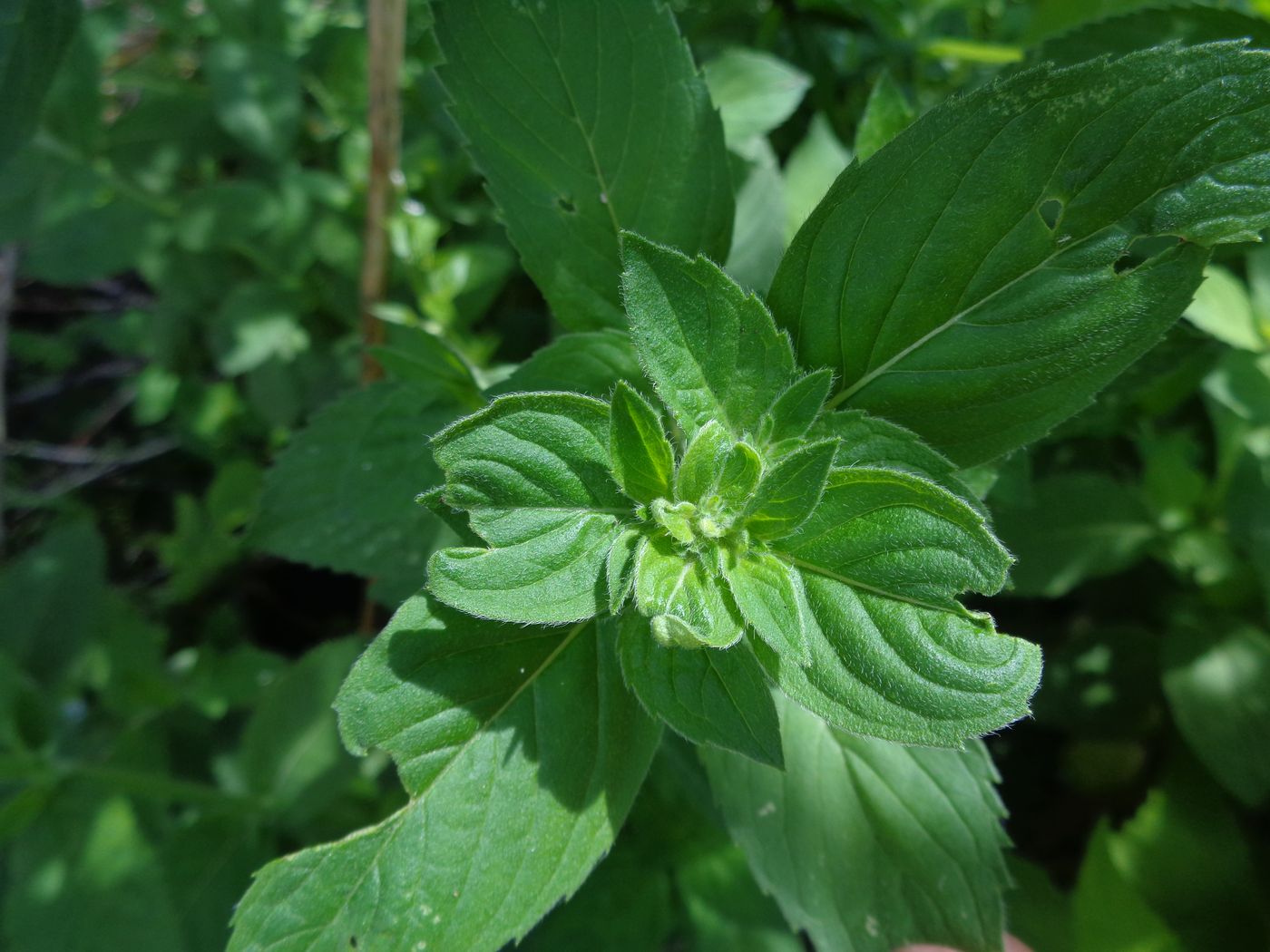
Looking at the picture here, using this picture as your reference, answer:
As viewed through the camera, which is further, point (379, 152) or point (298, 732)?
point (298, 732)

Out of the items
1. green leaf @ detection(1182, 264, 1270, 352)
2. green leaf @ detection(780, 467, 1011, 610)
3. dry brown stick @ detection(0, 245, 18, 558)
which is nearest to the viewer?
green leaf @ detection(780, 467, 1011, 610)

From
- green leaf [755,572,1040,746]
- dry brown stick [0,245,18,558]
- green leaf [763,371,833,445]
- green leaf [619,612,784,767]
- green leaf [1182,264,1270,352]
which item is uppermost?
green leaf [763,371,833,445]

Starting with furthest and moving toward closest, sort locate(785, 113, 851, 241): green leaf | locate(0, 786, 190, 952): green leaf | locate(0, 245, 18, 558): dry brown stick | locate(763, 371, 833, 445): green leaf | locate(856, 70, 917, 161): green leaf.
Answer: locate(0, 245, 18, 558): dry brown stick
locate(0, 786, 190, 952): green leaf
locate(785, 113, 851, 241): green leaf
locate(856, 70, 917, 161): green leaf
locate(763, 371, 833, 445): green leaf

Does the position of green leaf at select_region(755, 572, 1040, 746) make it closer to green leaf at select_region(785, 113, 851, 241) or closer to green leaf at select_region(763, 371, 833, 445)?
green leaf at select_region(763, 371, 833, 445)

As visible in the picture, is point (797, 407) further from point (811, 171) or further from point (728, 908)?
point (728, 908)

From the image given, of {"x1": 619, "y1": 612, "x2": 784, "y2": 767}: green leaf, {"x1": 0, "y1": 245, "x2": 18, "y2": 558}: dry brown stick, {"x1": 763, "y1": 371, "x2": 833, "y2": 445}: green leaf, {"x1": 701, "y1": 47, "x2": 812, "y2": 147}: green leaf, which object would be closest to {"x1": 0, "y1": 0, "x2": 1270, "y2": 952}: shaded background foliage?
{"x1": 701, "y1": 47, "x2": 812, "y2": 147}: green leaf

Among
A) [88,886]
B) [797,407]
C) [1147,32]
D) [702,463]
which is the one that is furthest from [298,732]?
[1147,32]

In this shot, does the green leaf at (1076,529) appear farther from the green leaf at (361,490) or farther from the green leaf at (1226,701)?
the green leaf at (361,490)

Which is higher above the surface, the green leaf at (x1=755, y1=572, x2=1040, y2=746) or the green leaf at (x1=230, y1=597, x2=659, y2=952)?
the green leaf at (x1=755, y1=572, x2=1040, y2=746)
